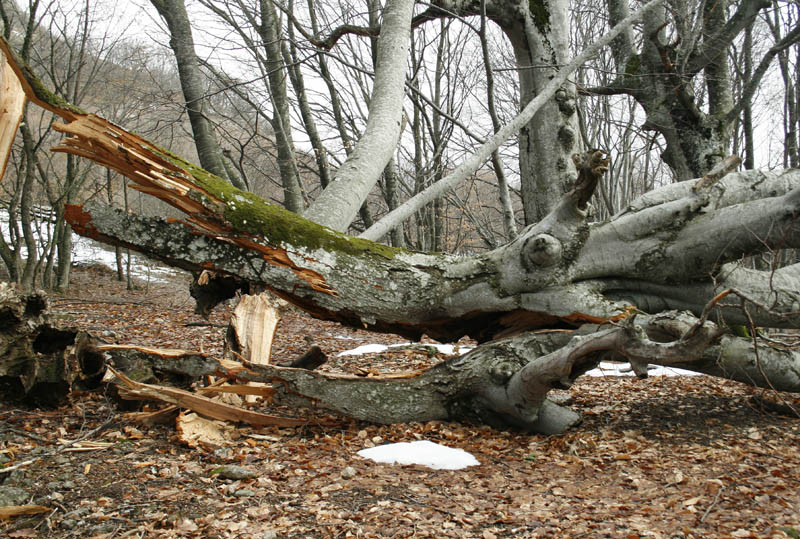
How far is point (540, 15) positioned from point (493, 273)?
4.00 m

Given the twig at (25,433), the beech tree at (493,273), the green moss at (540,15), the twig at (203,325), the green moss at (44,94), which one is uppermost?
the green moss at (540,15)

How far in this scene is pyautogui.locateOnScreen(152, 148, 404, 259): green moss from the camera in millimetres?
3299

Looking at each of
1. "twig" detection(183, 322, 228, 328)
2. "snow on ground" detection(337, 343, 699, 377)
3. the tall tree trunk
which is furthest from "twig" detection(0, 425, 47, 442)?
the tall tree trunk

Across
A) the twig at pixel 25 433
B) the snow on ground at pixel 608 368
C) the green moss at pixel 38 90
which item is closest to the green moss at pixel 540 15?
the snow on ground at pixel 608 368

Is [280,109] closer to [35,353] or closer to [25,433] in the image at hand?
[35,353]

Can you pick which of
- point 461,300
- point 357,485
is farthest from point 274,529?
point 461,300

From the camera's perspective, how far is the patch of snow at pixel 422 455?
2.95 metres

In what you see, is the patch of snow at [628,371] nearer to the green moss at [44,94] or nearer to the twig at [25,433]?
the twig at [25,433]

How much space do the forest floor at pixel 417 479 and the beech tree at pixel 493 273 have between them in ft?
1.08

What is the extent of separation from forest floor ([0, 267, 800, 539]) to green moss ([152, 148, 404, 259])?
1.28 m

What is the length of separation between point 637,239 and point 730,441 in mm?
1479

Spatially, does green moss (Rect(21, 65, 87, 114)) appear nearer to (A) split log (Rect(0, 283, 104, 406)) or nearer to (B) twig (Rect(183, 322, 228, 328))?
(A) split log (Rect(0, 283, 104, 406))

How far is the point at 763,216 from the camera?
343 centimetres

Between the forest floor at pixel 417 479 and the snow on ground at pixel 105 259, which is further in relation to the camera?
the snow on ground at pixel 105 259
